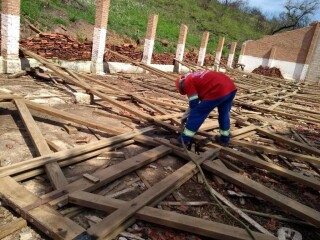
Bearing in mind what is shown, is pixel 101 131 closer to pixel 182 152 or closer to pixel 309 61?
pixel 182 152

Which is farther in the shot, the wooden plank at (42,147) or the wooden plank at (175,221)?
the wooden plank at (42,147)

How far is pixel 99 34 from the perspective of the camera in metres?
12.6

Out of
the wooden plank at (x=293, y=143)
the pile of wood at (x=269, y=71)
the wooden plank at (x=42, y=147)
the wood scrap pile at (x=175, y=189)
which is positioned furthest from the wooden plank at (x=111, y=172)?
the pile of wood at (x=269, y=71)

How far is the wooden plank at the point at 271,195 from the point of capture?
3.14 meters

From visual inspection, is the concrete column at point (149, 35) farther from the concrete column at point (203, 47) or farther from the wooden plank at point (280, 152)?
the wooden plank at point (280, 152)

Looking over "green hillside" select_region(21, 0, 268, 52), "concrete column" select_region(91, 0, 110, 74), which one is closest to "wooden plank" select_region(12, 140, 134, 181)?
"concrete column" select_region(91, 0, 110, 74)

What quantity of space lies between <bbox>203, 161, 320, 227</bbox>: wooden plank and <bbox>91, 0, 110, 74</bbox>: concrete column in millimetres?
9894

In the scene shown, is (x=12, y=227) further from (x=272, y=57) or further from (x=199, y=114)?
(x=272, y=57)

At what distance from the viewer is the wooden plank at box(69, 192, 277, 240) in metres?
2.69

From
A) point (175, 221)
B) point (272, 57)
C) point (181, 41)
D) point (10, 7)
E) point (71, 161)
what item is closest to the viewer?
point (175, 221)

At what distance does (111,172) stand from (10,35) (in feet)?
26.3

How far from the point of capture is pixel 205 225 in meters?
2.76

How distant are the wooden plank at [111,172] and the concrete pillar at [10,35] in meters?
7.26

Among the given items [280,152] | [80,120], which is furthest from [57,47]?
[280,152]
